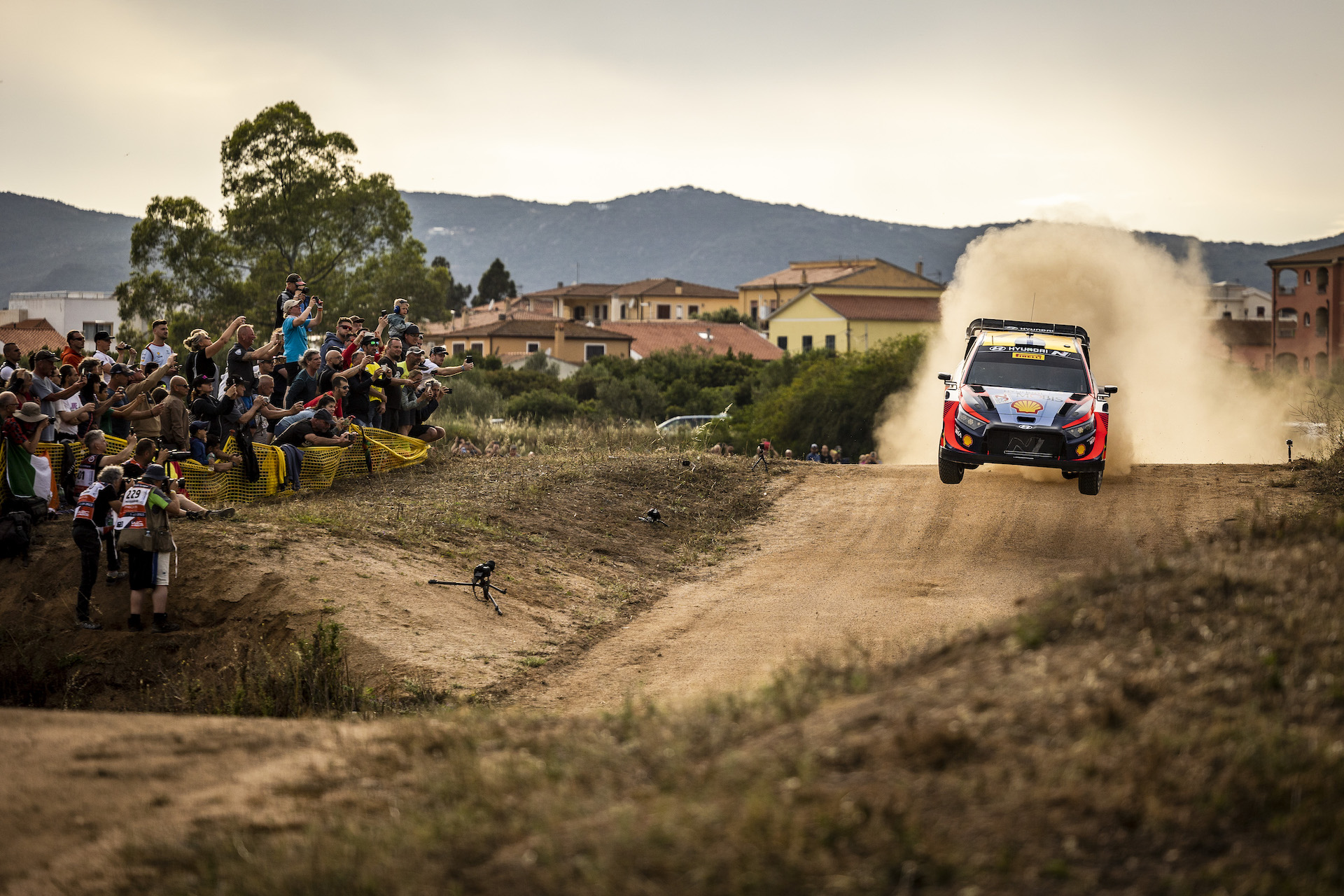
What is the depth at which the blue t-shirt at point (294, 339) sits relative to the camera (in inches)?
665

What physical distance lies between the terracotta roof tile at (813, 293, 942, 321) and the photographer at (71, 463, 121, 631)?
275 feet

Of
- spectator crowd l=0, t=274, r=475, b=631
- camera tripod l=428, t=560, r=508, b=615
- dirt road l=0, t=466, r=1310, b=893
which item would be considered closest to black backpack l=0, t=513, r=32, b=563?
spectator crowd l=0, t=274, r=475, b=631

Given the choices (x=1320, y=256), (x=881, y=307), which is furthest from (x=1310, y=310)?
(x=881, y=307)

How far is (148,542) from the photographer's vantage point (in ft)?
34.8

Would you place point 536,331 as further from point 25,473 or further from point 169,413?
point 25,473

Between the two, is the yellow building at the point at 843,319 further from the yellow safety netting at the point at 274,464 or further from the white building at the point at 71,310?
the yellow safety netting at the point at 274,464

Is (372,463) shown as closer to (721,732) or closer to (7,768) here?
(7,768)

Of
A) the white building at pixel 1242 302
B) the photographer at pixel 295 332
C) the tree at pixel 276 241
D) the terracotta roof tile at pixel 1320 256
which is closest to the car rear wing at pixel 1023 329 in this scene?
the photographer at pixel 295 332

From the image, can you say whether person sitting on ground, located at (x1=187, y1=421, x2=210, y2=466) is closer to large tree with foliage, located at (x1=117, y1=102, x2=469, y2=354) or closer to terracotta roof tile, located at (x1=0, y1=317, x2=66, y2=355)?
large tree with foliage, located at (x1=117, y1=102, x2=469, y2=354)

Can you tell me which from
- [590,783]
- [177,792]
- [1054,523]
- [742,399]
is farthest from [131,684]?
[742,399]

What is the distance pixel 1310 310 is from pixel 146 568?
81086mm

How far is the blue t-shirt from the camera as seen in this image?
1689cm

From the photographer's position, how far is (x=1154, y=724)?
5.07 m

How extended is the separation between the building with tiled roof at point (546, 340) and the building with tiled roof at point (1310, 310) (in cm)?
4893
